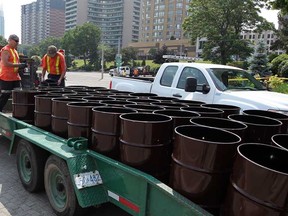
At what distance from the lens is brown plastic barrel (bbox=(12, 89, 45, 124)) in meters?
4.95

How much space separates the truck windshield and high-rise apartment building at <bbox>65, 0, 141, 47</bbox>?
154 m

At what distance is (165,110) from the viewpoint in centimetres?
383

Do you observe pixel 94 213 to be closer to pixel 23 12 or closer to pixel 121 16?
pixel 121 16

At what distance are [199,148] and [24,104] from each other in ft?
11.3

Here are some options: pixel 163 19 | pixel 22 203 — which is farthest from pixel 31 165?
pixel 163 19

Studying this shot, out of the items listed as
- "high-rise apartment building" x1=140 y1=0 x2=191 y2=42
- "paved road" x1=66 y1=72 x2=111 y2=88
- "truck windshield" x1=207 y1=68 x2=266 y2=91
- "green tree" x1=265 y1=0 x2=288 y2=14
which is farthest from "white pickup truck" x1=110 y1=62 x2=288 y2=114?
"high-rise apartment building" x1=140 y1=0 x2=191 y2=42

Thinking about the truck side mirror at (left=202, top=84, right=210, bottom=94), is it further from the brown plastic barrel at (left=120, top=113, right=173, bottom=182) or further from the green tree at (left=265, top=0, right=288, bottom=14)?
the green tree at (left=265, top=0, right=288, bottom=14)

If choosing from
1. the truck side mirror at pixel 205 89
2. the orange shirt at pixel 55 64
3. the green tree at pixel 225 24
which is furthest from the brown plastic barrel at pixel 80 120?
the green tree at pixel 225 24

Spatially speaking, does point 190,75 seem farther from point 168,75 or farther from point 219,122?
point 219,122

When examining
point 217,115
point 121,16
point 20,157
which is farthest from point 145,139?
point 121,16

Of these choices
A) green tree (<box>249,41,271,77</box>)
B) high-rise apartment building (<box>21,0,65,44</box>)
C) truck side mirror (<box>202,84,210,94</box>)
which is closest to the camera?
truck side mirror (<box>202,84,210,94</box>)

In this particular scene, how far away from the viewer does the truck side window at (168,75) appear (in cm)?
708

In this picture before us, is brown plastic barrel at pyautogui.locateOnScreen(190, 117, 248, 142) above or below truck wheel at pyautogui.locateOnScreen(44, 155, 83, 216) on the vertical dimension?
above

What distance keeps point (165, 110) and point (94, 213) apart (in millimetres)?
1508
